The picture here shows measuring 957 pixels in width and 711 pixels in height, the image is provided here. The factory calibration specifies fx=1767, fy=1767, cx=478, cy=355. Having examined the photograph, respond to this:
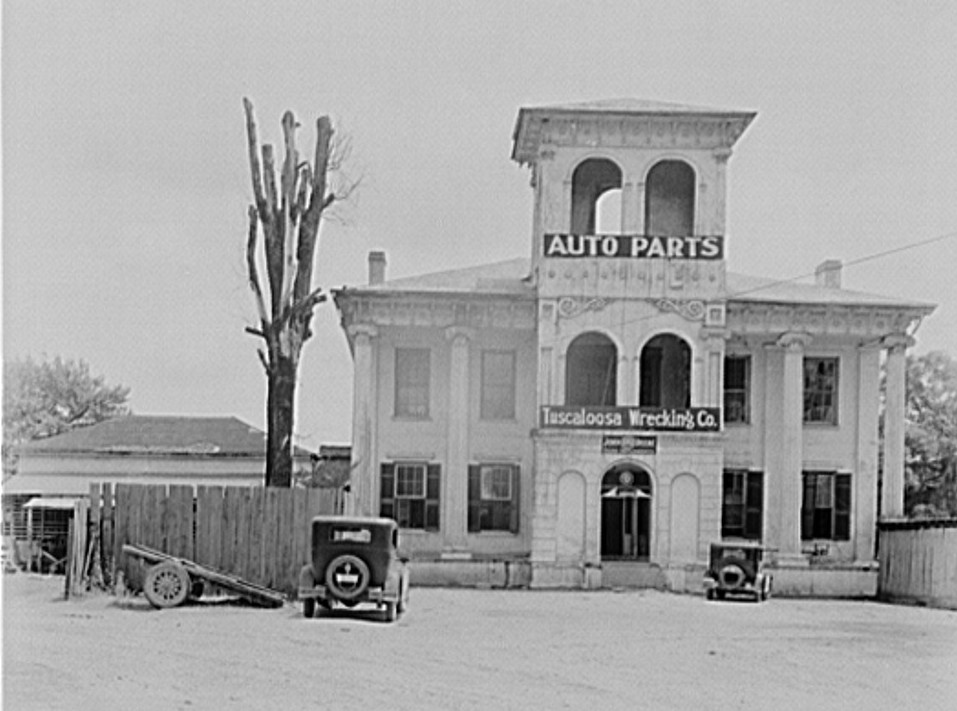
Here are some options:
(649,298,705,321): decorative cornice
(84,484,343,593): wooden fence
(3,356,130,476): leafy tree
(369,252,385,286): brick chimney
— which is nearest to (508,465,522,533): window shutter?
(649,298,705,321): decorative cornice

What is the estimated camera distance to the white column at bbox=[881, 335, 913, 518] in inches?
885

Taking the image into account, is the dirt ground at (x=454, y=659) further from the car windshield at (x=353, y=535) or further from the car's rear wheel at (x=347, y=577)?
the car windshield at (x=353, y=535)

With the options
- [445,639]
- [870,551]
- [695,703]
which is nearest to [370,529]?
[445,639]

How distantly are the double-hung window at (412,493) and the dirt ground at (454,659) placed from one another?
578cm

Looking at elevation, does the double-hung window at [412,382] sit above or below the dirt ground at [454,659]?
above

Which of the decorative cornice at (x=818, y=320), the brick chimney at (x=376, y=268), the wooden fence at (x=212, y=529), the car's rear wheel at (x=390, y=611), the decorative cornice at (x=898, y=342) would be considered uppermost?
the brick chimney at (x=376, y=268)

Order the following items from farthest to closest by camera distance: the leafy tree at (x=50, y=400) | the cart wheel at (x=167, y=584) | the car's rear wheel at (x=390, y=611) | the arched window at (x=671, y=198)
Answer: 1. the arched window at (x=671, y=198)
2. the cart wheel at (x=167, y=584)
3. the car's rear wheel at (x=390, y=611)
4. the leafy tree at (x=50, y=400)

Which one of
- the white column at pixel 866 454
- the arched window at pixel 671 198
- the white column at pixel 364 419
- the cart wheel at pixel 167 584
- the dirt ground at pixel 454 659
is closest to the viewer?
the dirt ground at pixel 454 659

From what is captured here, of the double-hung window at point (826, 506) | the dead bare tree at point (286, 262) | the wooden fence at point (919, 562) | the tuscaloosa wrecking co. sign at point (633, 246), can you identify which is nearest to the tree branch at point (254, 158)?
the dead bare tree at point (286, 262)

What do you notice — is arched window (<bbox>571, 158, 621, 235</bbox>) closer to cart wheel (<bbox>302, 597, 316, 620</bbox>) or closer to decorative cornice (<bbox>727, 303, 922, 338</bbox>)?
decorative cornice (<bbox>727, 303, 922, 338</bbox>)

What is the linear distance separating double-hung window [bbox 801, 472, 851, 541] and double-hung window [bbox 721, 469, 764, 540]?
64 cm

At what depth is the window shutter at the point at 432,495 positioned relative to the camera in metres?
23.3

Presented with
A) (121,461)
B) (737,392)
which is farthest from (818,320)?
(121,461)

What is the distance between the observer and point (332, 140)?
14.6m
